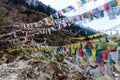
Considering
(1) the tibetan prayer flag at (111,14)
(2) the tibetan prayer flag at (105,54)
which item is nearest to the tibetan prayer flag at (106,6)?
(1) the tibetan prayer flag at (111,14)

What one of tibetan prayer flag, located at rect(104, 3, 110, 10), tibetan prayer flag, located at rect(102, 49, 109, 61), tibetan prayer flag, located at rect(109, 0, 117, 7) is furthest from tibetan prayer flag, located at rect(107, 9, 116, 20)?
tibetan prayer flag, located at rect(102, 49, 109, 61)

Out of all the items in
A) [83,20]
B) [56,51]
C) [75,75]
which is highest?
[83,20]

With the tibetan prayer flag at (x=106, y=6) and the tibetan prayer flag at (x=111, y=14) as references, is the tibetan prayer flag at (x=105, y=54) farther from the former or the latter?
the tibetan prayer flag at (x=106, y=6)

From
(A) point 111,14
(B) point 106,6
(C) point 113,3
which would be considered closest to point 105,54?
(A) point 111,14

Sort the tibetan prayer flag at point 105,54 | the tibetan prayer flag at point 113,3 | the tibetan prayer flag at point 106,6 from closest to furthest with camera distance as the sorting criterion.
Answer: the tibetan prayer flag at point 113,3, the tibetan prayer flag at point 106,6, the tibetan prayer flag at point 105,54

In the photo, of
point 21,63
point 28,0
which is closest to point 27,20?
point 28,0

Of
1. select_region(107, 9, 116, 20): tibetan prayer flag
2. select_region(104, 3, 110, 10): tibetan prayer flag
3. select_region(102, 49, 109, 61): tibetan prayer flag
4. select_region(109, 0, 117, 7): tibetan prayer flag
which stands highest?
select_region(109, 0, 117, 7): tibetan prayer flag

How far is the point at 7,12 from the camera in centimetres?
4394

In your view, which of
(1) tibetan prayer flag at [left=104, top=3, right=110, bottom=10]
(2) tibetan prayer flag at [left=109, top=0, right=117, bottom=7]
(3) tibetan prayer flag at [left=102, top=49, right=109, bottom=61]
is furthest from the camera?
(3) tibetan prayer flag at [left=102, top=49, right=109, bottom=61]

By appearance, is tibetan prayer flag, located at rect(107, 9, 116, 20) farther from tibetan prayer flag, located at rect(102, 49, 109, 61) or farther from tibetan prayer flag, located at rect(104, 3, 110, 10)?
tibetan prayer flag, located at rect(102, 49, 109, 61)

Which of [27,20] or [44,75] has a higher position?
[27,20]

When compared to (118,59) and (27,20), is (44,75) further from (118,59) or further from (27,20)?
(27,20)

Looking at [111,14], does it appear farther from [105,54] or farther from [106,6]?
[105,54]

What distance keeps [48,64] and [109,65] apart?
822 centimetres
